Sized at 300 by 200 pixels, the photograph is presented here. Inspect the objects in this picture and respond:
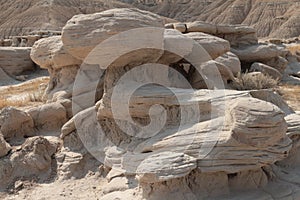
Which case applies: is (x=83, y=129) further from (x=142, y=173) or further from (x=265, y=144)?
(x=265, y=144)

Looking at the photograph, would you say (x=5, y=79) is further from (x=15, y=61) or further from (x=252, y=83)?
(x=252, y=83)

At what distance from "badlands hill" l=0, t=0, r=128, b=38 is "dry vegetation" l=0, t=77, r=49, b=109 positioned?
2987 cm

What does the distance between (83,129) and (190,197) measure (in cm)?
241

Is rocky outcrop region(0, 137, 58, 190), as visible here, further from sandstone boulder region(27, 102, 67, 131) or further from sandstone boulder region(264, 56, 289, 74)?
sandstone boulder region(264, 56, 289, 74)

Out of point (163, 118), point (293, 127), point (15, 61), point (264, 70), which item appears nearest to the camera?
point (163, 118)

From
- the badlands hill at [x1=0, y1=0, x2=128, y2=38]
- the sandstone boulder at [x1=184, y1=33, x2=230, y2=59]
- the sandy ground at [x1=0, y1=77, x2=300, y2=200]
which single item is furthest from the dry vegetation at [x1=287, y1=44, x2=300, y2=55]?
the badlands hill at [x1=0, y1=0, x2=128, y2=38]

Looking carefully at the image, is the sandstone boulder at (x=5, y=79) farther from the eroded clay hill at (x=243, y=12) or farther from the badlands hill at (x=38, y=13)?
the eroded clay hill at (x=243, y=12)

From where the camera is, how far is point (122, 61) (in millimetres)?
5977

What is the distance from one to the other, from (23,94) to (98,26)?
573 centimetres

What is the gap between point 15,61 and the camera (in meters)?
14.5

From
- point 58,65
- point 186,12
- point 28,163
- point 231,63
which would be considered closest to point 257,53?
point 231,63

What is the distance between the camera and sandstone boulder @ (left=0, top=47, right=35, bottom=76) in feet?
47.2

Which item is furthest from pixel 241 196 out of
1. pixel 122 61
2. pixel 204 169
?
pixel 122 61

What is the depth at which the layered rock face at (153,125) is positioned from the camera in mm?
4629
